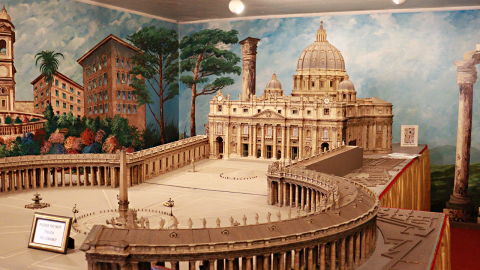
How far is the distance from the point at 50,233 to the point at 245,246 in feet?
63.7

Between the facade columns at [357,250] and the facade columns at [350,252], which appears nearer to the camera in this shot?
the facade columns at [350,252]

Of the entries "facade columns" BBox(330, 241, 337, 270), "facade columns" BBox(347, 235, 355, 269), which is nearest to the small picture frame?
"facade columns" BBox(330, 241, 337, 270)

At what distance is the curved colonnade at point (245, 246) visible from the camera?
34219 mm

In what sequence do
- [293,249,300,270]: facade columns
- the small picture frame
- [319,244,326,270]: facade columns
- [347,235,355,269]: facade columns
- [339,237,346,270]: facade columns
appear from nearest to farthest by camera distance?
[293,249,300,270]: facade columns, [319,244,326,270]: facade columns, [339,237,346,270]: facade columns, [347,235,355,269]: facade columns, the small picture frame

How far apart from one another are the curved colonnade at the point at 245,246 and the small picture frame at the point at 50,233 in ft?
32.3

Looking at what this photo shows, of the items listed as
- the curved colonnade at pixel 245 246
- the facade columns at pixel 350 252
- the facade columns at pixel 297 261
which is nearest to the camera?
the curved colonnade at pixel 245 246

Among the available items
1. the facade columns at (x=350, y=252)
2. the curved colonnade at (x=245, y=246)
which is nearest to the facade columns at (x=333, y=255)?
the curved colonnade at (x=245, y=246)

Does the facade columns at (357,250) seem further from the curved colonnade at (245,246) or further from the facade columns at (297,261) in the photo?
the facade columns at (297,261)

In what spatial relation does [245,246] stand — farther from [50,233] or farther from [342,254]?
[50,233]

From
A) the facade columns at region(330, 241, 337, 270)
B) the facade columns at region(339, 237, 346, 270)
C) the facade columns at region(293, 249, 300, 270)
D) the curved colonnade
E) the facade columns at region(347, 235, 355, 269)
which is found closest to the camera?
the curved colonnade

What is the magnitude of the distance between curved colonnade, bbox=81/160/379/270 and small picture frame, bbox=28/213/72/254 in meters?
9.84

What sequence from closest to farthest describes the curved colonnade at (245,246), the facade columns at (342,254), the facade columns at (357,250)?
the curved colonnade at (245,246), the facade columns at (342,254), the facade columns at (357,250)

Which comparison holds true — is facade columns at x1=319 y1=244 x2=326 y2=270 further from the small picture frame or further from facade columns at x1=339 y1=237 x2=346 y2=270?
the small picture frame

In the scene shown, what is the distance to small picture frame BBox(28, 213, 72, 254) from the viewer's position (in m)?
44.2
